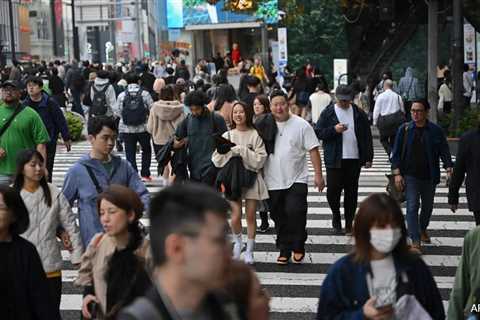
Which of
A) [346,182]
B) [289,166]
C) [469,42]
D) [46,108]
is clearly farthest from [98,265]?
[469,42]

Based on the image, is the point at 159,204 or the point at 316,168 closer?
the point at 159,204

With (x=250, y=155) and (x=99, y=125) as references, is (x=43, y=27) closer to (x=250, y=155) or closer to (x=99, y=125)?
(x=250, y=155)

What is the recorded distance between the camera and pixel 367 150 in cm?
1177

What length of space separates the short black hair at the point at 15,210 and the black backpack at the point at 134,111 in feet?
33.9

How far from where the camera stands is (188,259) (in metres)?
2.86

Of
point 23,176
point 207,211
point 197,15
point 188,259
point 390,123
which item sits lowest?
point 390,123

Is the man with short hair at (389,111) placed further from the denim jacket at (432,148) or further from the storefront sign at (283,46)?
the storefront sign at (283,46)

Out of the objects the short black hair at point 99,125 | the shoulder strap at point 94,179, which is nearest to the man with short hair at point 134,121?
the short black hair at point 99,125

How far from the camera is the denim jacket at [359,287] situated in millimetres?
4488

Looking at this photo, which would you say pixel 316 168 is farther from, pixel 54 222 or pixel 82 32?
pixel 82 32

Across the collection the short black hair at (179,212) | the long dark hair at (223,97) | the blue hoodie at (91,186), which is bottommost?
the blue hoodie at (91,186)

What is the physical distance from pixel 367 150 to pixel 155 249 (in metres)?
8.95

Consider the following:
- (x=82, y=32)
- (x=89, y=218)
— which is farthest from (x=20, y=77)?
(x=82, y=32)

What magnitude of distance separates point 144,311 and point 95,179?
456cm
